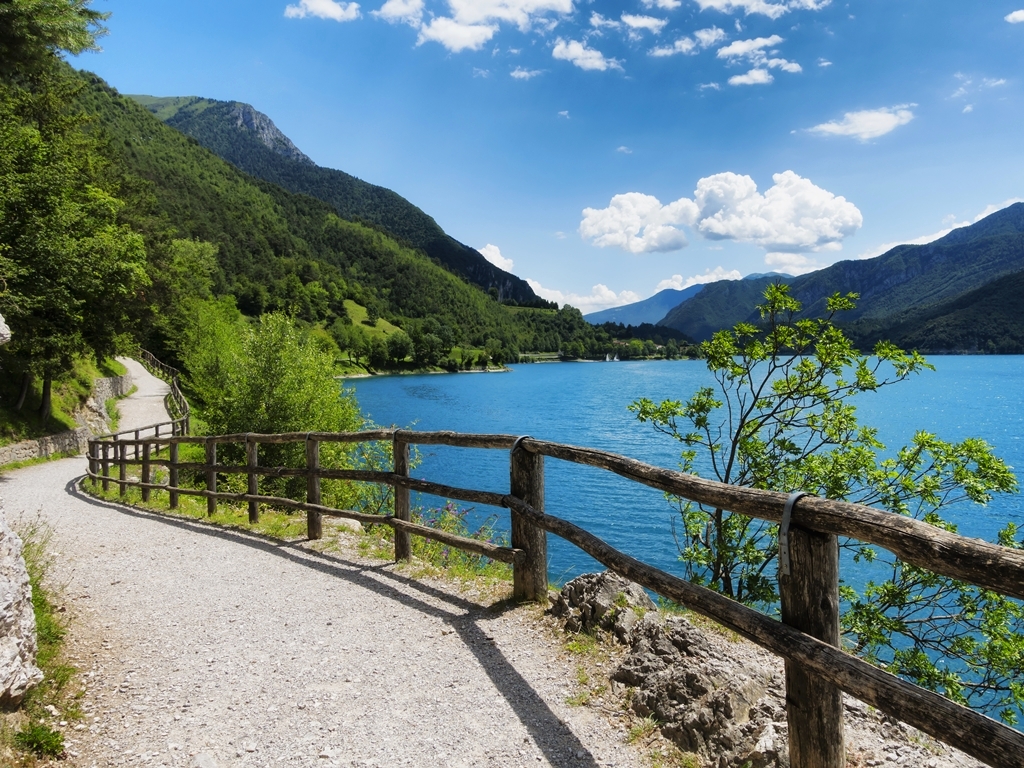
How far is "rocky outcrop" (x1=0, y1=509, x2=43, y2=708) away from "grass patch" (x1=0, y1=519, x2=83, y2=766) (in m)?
0.15

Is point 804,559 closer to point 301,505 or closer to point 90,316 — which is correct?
point 301,505

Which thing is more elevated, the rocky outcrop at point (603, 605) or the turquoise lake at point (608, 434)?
the rocky outcrop at point (603, 605)

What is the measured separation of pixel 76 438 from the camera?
90.7 ft

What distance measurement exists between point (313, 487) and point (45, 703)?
15.7ft

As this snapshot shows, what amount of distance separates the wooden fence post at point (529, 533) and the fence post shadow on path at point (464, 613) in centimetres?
29

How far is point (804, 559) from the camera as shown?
293cm

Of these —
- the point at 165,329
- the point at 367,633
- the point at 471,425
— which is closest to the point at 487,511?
the point at 367,633

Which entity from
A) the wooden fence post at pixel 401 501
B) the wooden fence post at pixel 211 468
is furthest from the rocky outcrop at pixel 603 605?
the wooden fence post at pixel 211 468

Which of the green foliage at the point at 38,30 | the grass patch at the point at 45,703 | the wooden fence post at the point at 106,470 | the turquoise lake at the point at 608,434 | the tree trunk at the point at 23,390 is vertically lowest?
the turquoise lake at the point at 608,434

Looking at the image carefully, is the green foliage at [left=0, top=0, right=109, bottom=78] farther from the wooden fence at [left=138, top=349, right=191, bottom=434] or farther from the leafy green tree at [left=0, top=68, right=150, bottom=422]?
the wooden fence at [left=138, top=349, right=191, bottom=434]

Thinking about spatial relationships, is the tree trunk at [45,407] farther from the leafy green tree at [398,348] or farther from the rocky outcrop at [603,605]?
the leafy green tree at [398,348]

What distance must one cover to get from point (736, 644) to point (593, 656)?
1.25 m

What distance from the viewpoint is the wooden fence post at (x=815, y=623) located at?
2875 mm

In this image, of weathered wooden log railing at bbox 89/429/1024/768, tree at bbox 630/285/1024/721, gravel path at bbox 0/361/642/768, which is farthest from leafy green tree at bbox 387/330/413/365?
weathered wooden log railing at bbox 89/429/1024/768
